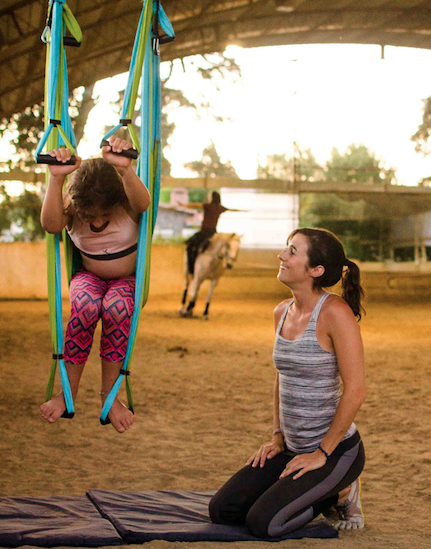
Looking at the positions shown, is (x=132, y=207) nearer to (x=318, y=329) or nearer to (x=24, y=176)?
(x=318, y=329)

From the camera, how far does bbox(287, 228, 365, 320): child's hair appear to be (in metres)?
2.26

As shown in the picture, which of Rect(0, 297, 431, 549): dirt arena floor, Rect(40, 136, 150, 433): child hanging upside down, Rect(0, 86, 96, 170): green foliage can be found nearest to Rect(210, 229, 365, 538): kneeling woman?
Rect(0, 297, 431, 549): dirt arena floor

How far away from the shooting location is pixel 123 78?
12570 mm

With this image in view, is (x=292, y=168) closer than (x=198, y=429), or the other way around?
(x=198, y=429)

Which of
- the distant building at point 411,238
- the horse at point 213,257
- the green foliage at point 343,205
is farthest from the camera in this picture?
the distant building at point 411,238

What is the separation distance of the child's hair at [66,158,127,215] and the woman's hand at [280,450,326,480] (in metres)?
1.04

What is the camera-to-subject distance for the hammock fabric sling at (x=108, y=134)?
2041 millimetres

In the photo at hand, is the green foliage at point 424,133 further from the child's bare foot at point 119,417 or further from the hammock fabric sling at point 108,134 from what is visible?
the child's bare foot at point 119,417

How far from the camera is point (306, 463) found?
221 cm

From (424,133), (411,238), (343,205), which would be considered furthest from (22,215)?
(424,133)

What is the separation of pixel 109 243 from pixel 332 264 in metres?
0.76

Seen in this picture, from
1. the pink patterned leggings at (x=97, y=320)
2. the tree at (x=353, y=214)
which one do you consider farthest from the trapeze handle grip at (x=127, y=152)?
the tree at (x=353, y=214)

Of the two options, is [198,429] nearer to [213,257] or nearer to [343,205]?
[213,257]

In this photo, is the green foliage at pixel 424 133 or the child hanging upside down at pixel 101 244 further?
the green foliage at pixel 424 133
